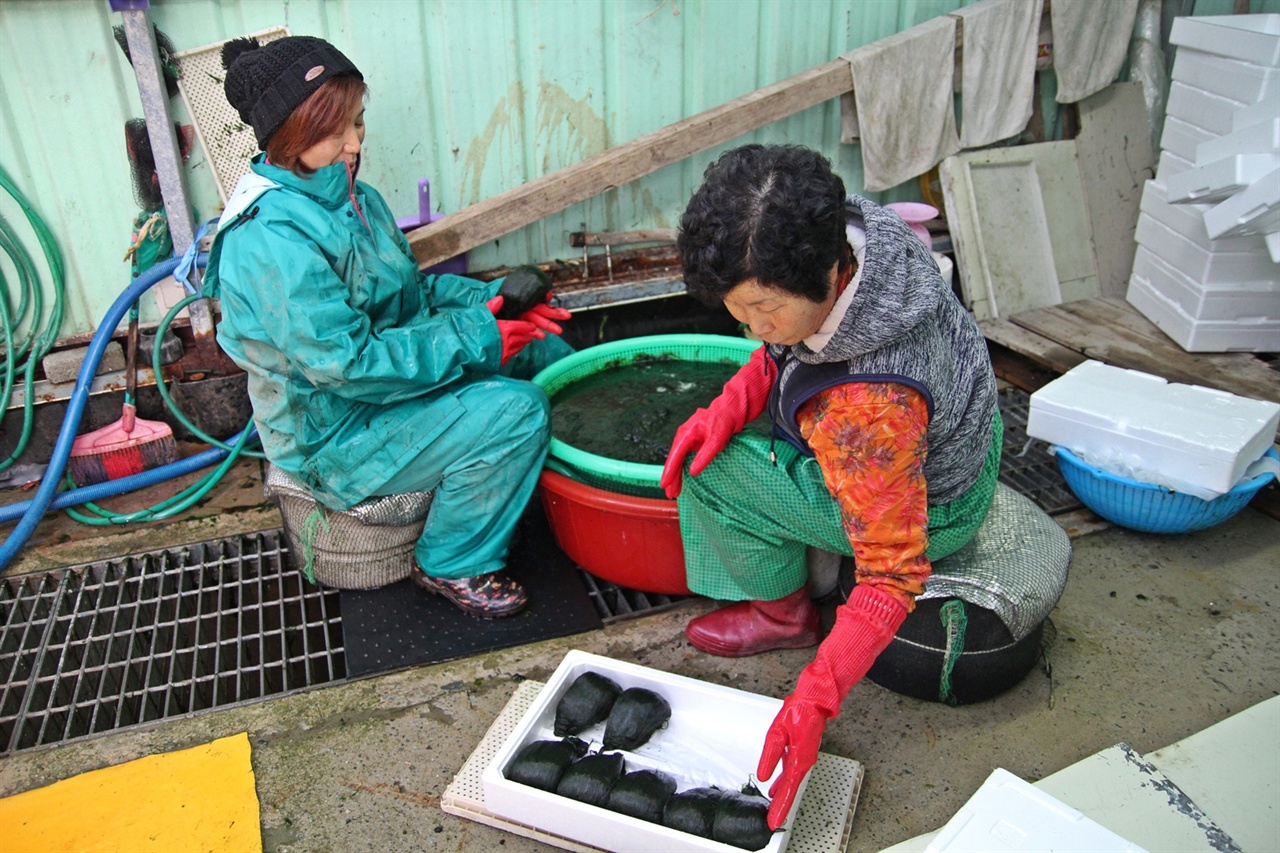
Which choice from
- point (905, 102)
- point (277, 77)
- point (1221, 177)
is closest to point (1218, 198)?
point (1221, 177)

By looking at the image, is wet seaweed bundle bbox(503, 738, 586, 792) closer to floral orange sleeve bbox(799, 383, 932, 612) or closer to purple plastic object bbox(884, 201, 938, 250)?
floral orange sleeve bbox(799, 383, 932, 612)

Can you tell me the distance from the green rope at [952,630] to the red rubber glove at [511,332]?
145 cm

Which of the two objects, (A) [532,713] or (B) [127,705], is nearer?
(A) [532,713]

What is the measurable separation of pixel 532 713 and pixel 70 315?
2.45 m

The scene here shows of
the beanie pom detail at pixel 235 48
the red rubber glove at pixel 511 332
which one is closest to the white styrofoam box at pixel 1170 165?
the red rubber glove at pixel 511 332

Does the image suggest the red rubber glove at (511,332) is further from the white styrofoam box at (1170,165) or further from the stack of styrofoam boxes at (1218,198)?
the white styrofoam box at (1170,165)

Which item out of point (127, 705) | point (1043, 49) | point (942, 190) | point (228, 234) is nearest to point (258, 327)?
point (228, 234)

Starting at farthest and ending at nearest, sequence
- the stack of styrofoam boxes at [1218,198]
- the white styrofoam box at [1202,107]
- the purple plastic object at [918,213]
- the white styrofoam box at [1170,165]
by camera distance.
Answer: the purple plastic object at [918,213], the white styrofoam box at [1170,165], the white styrofoam box at [1202,107], the stack of styrofoam boxes at [1218,198]

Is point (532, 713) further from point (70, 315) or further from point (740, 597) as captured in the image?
point (70, 315)

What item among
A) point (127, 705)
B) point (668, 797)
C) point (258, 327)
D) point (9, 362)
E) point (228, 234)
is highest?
point (228, 234)

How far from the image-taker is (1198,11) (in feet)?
15.0

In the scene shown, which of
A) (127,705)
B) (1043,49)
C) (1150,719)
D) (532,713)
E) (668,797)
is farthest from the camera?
(1043,49)

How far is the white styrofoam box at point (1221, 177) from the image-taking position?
3.15 m

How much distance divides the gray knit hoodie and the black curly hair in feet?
0.54
